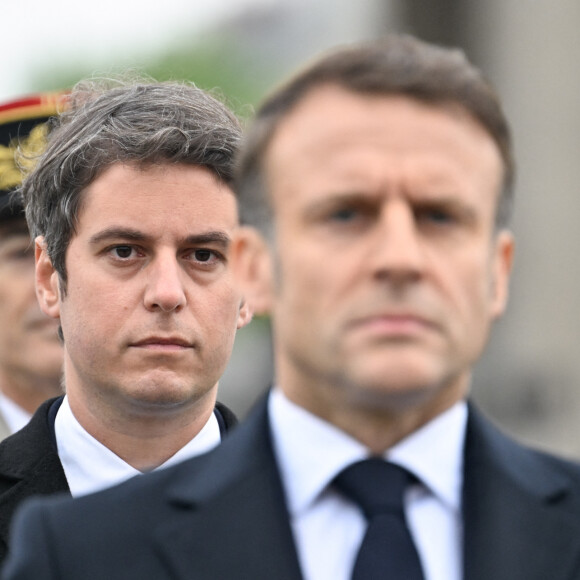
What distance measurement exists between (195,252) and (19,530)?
69.1 inches

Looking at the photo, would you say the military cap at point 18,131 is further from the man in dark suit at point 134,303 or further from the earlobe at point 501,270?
the earlobe at point 501,270

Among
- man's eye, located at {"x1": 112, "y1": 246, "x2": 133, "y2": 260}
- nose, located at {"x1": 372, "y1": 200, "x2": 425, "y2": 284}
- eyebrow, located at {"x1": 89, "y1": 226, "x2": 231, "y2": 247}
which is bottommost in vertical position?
man's eye, located at {"x1": 112, "y1": 246, "x2": 133, "y2": 260}

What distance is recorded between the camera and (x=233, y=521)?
3406mm

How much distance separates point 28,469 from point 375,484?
1857mm

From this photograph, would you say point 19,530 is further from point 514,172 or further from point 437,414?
point 514,172

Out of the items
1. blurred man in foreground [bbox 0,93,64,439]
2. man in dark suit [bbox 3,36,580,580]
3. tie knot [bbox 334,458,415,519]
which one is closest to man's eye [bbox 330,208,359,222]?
man in dark suit [bbox 3,36,580,580]

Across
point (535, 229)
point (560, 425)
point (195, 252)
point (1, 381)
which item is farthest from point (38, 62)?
point (195, 252)

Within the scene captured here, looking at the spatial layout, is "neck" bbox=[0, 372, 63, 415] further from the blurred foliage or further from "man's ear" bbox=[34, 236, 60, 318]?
the blurred foliage

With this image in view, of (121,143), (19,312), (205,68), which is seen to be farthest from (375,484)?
(205,68)

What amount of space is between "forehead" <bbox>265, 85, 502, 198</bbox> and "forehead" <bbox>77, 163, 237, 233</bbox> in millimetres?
1614

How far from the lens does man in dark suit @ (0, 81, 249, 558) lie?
4.95m

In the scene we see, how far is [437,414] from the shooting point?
3434 millimetres

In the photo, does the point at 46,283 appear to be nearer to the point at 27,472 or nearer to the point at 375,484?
the point at 27,472

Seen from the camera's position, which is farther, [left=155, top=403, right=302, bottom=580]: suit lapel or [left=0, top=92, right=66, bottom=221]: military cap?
A: [left=0, top=92, right=66, bottom=221]: military cap
